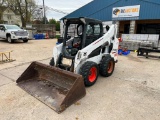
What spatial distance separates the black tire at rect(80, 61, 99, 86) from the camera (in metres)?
3.76

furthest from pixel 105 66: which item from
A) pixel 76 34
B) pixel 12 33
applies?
pixel 12 33

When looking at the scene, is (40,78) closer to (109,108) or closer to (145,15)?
(109,108)

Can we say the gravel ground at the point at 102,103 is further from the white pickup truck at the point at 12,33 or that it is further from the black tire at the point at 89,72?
the white pickup truck at the point at 12,33

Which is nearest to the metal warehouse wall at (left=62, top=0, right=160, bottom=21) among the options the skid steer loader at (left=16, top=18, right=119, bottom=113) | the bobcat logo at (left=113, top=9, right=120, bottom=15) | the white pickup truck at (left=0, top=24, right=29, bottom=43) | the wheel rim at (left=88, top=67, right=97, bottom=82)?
the bobcat logo at (left=113, top=9, right=120, bottom=15)

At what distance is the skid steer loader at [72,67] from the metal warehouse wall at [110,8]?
27.5 ft

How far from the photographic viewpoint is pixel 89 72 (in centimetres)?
388

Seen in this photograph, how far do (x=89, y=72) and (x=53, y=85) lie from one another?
1.09 meters

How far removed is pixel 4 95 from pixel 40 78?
1.07 metres

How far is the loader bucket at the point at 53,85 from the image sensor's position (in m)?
3.05

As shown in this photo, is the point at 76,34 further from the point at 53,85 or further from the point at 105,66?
the point at 53,85

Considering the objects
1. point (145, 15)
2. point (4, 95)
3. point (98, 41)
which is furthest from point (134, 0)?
point (4, 95)

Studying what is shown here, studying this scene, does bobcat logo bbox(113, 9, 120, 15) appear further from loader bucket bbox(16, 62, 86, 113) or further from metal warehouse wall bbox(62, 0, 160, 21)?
loader bucket bbox(16, 62, 86, 113)

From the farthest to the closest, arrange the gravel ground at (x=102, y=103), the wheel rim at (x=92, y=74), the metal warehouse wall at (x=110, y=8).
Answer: the metal warehouse wall at (x=110, y=8) < the wheel rim at (x=92, y=74) < the gravel ground at (x=102, y=103)

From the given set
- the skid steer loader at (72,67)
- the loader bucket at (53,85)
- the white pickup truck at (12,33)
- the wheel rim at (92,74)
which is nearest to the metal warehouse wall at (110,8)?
the white pickup truck at (12,33)
